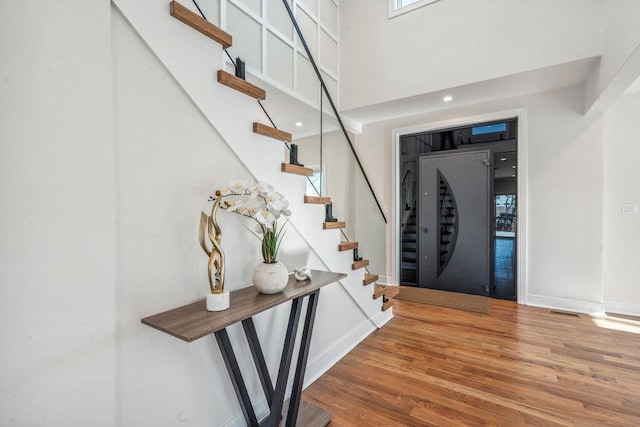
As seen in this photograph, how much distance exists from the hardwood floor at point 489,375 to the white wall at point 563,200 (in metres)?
0.45

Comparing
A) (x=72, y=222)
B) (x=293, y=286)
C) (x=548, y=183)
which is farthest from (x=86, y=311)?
(x=548, y=183)

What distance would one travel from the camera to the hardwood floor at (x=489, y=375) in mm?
1709

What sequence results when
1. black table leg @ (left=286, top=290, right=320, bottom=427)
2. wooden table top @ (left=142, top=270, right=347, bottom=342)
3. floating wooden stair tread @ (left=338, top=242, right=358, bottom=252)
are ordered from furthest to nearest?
floating wooden stair tread @ (left=338, top=242, right=358, bottom=252), black table leg @ (left=286, top=290, right=320, bottom=427), wooden table top @ (left=142, top=270, right=347, bottom=342)

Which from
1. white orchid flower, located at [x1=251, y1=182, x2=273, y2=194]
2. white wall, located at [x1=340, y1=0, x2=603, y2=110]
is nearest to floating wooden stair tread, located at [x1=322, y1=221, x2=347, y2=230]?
white orchid flower, located at [x1=251, y1=182, x2=273, y2=194]

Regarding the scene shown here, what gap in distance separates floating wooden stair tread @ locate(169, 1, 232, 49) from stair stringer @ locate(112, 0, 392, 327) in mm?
23

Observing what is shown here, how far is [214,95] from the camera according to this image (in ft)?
4.58

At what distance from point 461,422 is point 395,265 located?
2843mm

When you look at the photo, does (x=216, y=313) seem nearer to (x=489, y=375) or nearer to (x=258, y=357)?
(x=258, y=357)

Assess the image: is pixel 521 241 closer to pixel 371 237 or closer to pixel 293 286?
pixel 371 237

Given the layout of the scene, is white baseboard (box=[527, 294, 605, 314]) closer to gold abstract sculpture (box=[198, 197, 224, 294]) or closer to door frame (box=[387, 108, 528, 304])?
door frame (box=[387, 108, 528, 304])

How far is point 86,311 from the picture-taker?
3.24 feet

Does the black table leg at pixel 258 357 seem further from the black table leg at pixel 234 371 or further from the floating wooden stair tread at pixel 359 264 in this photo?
the floating wooden stair tread at pixel 359 264

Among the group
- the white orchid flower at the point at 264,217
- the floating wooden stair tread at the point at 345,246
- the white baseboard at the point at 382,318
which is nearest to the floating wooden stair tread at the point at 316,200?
the floating wooden stair tread at the point at 345,246

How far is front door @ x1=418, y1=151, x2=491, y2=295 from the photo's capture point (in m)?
3.88
